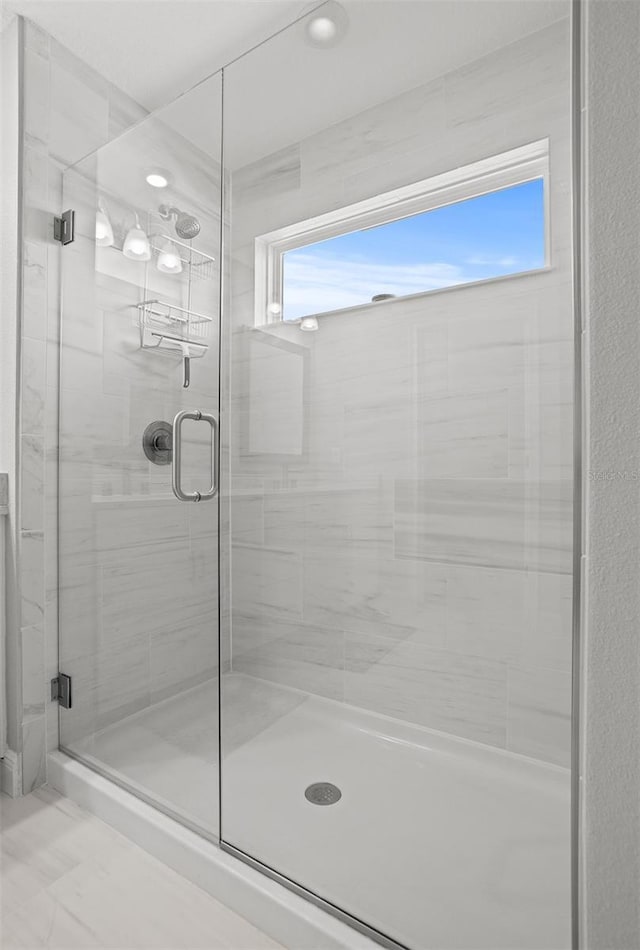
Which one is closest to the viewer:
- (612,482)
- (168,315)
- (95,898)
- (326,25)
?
(612,482)

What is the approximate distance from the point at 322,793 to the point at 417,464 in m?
0.97

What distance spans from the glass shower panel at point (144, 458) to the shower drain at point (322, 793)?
0.86ft

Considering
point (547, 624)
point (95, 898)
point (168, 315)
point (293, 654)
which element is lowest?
point (95, 898)

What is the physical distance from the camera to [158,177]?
1575 millimetres

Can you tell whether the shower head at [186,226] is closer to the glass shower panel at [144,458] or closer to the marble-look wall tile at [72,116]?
the glass shower panel at [144,458]

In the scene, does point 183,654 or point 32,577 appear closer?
point 183,654

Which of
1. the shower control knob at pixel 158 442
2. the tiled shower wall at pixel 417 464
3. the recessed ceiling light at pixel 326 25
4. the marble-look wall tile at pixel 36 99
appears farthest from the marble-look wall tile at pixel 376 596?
the marble-look wall tile at pixel 36 99

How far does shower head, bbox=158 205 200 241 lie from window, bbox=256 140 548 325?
0.60 feet

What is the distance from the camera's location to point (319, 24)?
1.38 metres

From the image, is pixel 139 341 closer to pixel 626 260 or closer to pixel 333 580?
pixel 333 580

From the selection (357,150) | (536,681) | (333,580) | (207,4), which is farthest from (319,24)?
(536,681)

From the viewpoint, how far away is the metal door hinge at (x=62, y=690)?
5.58 feet

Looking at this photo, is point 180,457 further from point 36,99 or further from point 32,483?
point 36,99

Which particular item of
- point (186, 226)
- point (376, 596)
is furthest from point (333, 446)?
point (186, 226)
